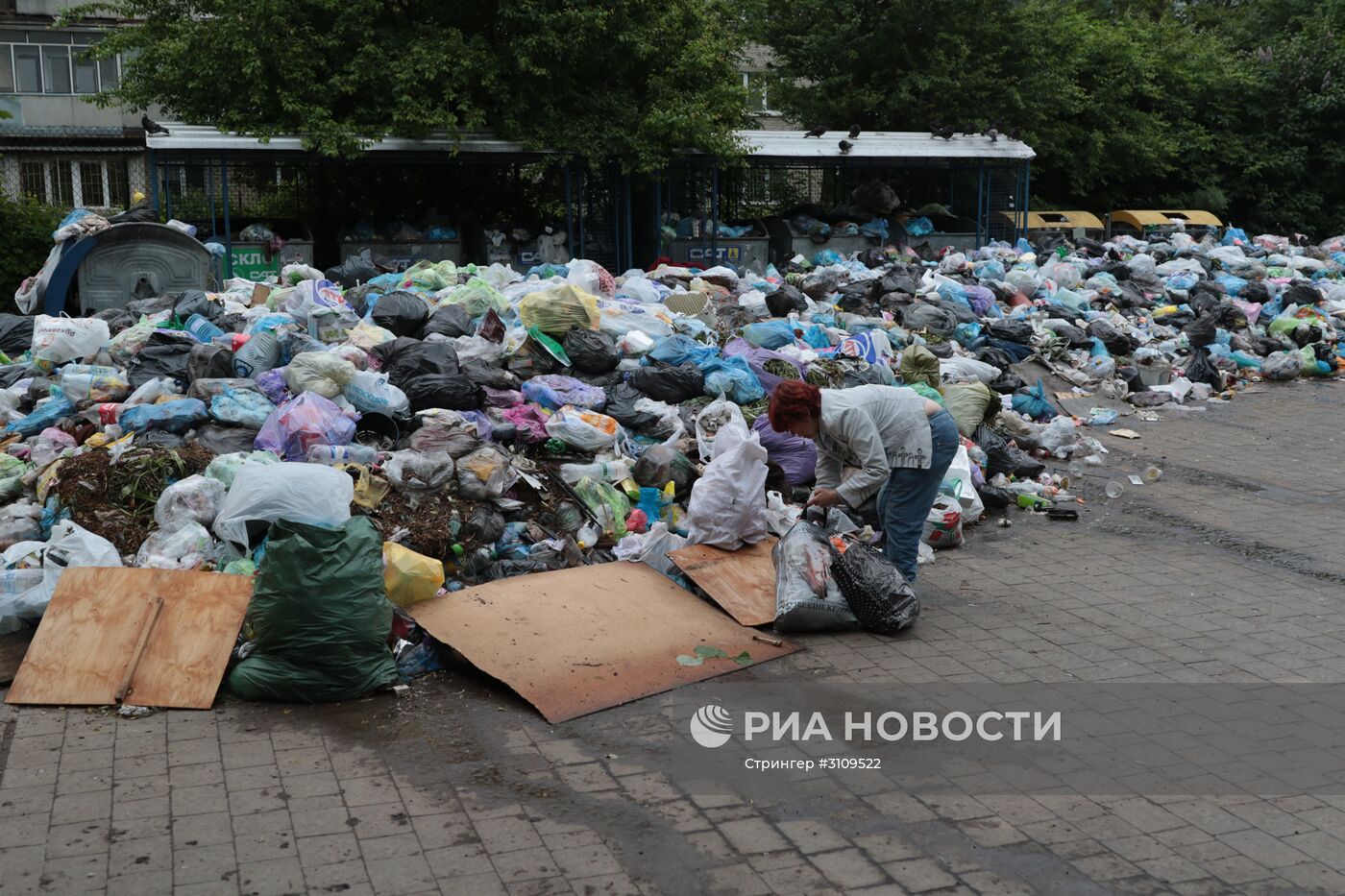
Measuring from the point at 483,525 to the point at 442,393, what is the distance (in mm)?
1406

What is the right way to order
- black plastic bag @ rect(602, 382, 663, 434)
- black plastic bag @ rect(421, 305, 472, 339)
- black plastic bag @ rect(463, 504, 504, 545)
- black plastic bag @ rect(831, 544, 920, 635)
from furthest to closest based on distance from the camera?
black plastic bag @ rect(421, 305, 472, 339) → black plastic bag @ rect(602, 382, 663, 434) → black plastic bag @ rect(463, 504, 504, 545) → black plastic bag @ rect(831, 544, 920, 635)

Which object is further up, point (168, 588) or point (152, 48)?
point (152, 48)

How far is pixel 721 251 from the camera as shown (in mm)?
16094

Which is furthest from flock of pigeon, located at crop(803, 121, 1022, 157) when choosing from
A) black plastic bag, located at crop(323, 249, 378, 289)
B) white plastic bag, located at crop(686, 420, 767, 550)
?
white plastic bag, located at crop(686, 420, 767, 550)

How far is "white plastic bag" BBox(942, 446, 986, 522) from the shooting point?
7.06 meters

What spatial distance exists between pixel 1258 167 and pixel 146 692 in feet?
76.8

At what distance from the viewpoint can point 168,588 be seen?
16.3 ft

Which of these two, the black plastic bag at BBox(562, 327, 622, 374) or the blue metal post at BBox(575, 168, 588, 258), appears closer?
the black plastic bag at BBox(562, 327, 622, 374)

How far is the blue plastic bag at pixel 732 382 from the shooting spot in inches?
305

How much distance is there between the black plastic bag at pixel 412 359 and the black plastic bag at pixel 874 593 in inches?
121

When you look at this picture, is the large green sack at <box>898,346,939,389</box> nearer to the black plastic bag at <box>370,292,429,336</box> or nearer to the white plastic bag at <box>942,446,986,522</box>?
the white plastic bag at <box>942,446,986,522</box>

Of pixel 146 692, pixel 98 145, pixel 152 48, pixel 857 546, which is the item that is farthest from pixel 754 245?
pixel 98 145

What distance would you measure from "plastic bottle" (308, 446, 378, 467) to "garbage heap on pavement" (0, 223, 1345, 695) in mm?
14

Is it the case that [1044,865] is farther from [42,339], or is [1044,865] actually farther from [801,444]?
[42,339]
